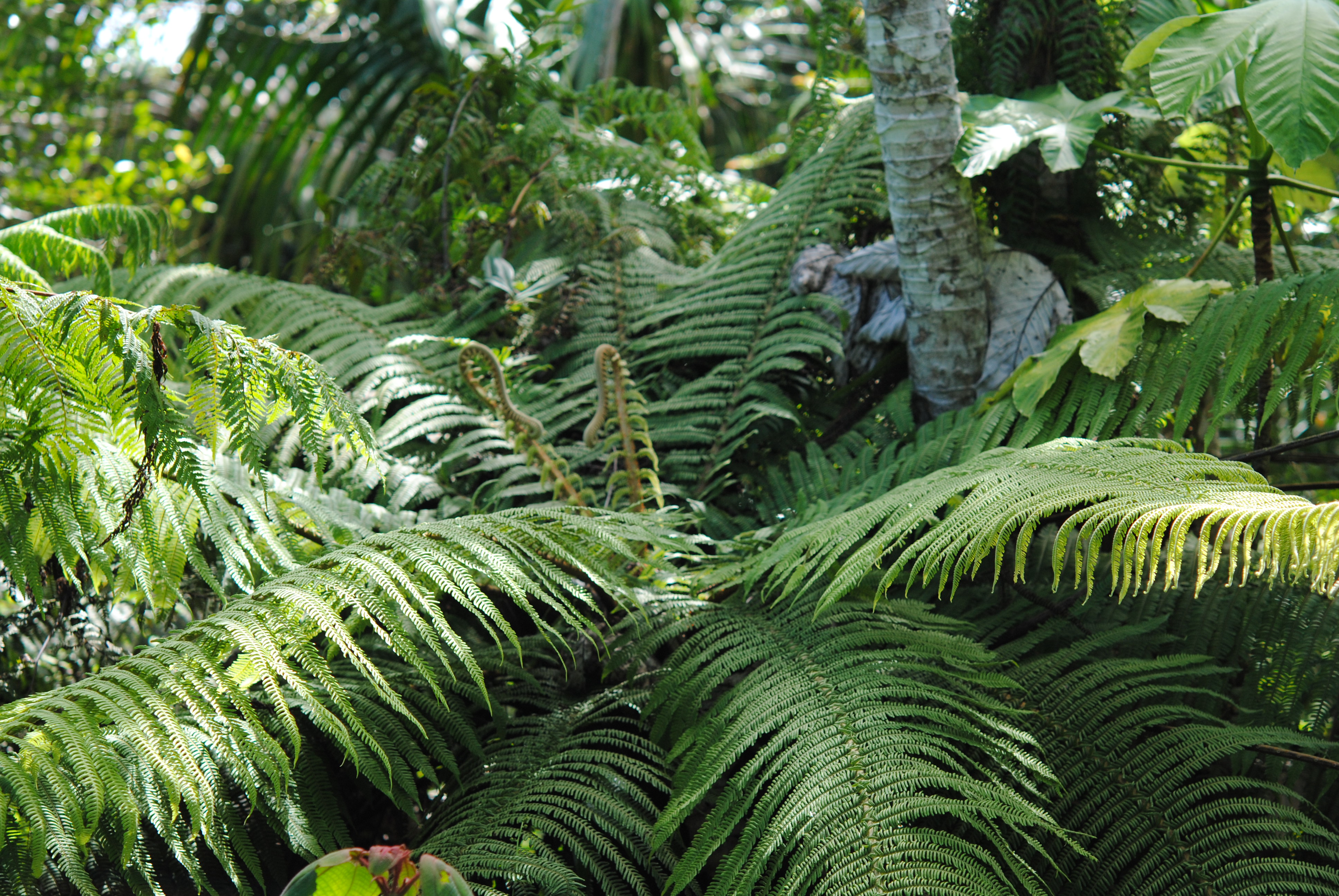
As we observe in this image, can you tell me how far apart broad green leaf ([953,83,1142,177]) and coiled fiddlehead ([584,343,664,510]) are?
666 millimetres

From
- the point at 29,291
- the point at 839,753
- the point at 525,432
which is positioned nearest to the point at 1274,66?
the point at 839,753

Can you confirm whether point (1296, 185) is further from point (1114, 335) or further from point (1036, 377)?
point (1036, 377)

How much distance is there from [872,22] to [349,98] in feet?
7.64

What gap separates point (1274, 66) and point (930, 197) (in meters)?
0.54

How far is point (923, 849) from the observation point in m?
0.84

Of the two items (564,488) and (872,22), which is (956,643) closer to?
(564,488)

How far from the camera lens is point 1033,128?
1555mm

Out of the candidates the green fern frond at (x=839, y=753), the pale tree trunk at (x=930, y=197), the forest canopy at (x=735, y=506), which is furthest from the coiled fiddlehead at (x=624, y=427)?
the pale tree trunk at (x=930, y=197)

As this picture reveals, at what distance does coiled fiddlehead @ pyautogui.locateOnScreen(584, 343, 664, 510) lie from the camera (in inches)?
57.9

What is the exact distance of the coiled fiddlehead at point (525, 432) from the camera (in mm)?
1445

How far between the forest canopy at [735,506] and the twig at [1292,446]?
0.01 metres

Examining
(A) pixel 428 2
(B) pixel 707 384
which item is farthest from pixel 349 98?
(B) pixel 707 384

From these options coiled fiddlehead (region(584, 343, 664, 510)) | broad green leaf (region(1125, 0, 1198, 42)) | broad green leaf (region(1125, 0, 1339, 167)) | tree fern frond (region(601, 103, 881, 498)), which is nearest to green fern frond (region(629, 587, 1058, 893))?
coiled fiddlehead (region(584, 343, 664, 510))

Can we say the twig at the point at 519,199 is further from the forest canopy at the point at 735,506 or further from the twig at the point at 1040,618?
the twig at the point at 1040,618
